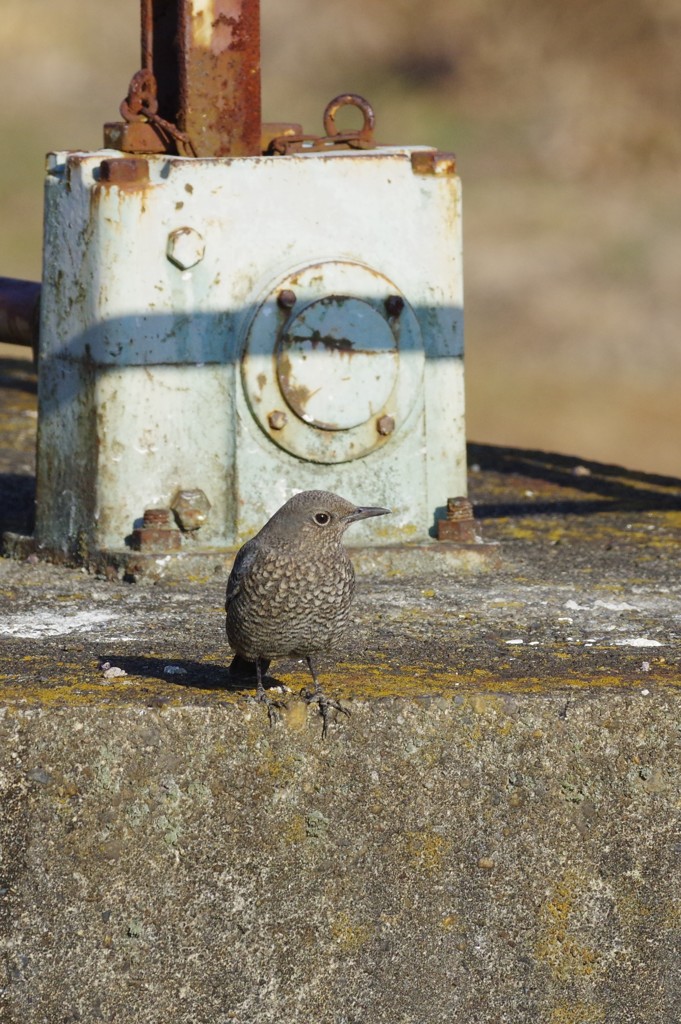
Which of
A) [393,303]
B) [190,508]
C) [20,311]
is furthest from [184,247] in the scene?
[20,311]

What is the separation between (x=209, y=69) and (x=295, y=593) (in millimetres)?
2020

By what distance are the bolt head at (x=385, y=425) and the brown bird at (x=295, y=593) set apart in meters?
1.29

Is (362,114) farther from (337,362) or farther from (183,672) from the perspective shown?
(183,672)

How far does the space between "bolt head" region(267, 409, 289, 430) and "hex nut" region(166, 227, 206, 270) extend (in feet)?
1.64

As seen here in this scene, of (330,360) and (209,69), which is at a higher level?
(209,69)

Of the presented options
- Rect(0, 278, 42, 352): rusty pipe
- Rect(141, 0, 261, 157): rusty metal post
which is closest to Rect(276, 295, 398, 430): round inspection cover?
Rect(141, 0, 261, 157): rusty metal post

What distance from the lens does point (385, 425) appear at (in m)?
4.85

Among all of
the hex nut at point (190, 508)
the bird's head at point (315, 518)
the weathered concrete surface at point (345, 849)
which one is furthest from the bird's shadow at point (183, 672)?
the hex nut at point (190, 508)

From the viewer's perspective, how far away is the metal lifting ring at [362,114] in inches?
197

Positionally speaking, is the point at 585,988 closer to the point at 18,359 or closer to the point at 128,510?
the point at 128,510

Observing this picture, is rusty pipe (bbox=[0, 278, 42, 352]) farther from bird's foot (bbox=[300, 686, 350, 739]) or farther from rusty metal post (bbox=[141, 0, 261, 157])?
bird's foot (bbox=[300, 686, 350, 739])

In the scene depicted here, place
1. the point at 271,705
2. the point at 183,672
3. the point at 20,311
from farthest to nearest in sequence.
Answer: the point at 20,311, the point at 183,672, the point at 271,705

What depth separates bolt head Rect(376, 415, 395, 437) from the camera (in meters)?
4.85

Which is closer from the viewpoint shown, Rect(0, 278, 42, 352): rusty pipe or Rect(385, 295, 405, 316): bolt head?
Rect(385, 295, 405, 316): bolt head
